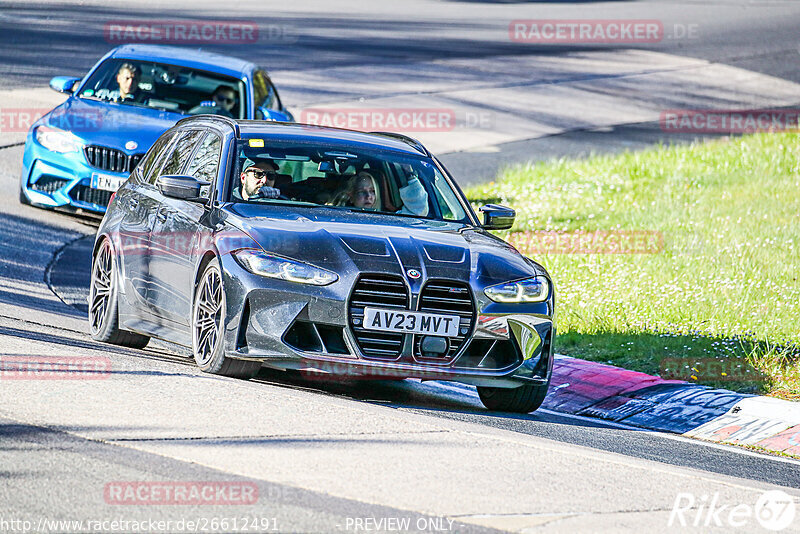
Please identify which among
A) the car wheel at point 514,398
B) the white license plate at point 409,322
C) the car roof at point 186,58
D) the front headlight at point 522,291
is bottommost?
the car wheel at point 514,398

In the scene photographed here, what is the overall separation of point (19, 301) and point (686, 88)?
20.5m

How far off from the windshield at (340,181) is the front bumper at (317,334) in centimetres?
102

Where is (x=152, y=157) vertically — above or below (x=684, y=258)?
above

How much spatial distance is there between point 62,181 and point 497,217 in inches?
256

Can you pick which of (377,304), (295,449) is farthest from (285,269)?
(295,449)

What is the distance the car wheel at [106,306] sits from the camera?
32.3ft

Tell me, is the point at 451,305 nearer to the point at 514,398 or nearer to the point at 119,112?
the point at 514,398

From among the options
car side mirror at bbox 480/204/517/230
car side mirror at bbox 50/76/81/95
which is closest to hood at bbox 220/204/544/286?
car side mirror at bbox 480/204/517/230

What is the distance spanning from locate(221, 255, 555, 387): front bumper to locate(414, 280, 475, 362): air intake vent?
0.03 meters

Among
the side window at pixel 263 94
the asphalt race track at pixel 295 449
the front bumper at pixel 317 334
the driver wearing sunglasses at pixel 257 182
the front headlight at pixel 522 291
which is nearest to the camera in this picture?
the asphalt race track at pixel 295 449

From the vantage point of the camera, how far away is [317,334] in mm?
7938

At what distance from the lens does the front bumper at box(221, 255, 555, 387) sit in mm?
7879

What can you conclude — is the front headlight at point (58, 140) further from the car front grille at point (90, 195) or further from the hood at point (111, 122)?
the car front grille at point (90, 195)

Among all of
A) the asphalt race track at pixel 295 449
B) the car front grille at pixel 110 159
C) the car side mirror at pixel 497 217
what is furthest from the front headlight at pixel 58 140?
the car side mirror at pixel 497 217
